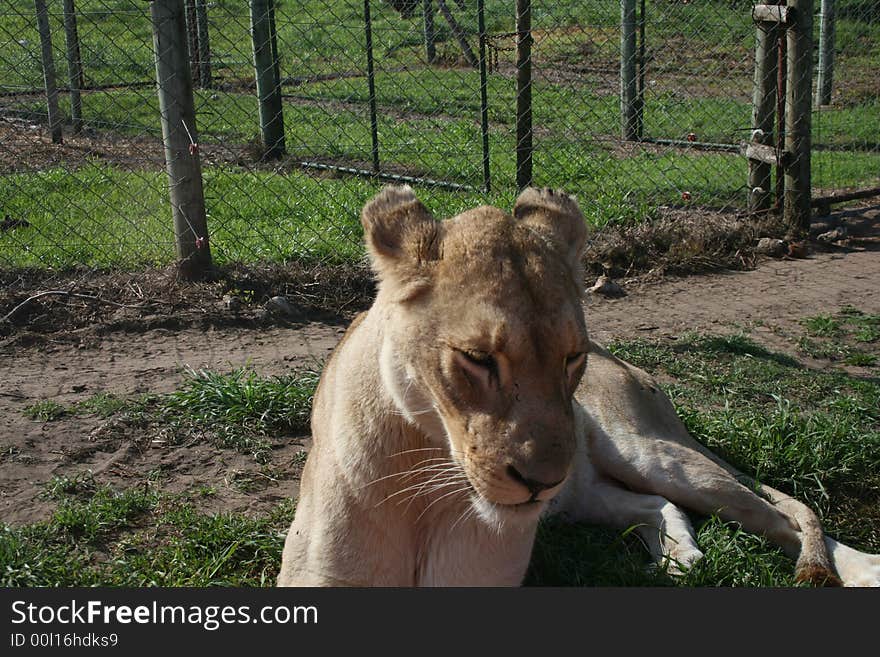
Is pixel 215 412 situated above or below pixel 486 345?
below

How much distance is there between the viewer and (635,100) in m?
10.7

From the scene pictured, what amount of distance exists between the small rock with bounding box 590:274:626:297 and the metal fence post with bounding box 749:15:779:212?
1960 millimetres

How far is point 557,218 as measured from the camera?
2.98 meters

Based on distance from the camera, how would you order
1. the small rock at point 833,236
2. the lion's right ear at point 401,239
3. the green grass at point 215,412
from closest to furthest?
the lion's right ear at point 401,239, the green grass at point 215,412, the small rock at point 833,236

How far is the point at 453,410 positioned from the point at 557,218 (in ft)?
2.63

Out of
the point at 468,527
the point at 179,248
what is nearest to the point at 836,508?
the point at 468,527

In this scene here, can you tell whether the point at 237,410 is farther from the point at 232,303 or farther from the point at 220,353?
the point at 232,303

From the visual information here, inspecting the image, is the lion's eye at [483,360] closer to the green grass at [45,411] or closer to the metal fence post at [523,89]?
the green grass at [45,411]

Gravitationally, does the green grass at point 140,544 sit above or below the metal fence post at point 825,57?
below

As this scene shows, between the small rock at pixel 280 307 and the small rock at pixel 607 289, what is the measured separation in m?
2.12

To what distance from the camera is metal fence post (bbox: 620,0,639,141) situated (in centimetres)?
1022

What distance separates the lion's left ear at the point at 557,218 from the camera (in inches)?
115

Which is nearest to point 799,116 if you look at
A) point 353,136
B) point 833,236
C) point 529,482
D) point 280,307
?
point 833,236

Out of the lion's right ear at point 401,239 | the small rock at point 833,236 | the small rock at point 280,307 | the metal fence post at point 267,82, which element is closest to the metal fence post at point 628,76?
the small rock at point 833,236
